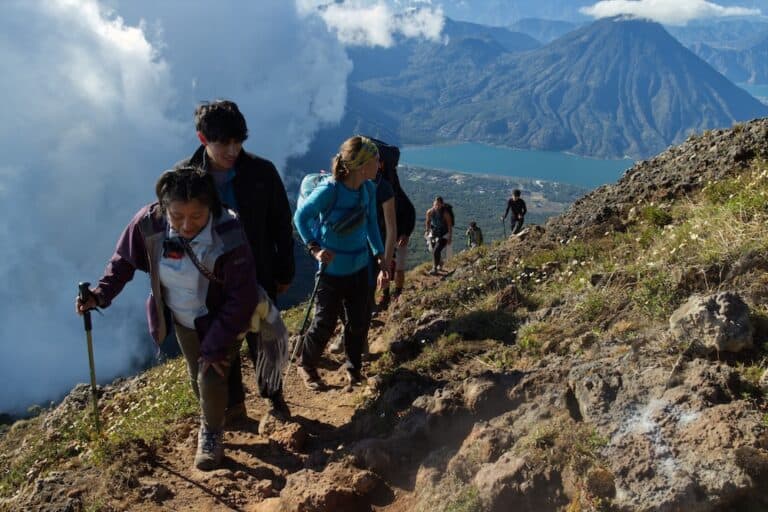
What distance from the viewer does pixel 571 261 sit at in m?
6.71

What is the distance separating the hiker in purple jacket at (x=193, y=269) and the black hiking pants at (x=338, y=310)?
114 centimetres

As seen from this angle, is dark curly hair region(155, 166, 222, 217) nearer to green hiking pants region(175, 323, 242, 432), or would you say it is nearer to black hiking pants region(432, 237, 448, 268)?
green hiking pants region(175, 323, 242, 432)

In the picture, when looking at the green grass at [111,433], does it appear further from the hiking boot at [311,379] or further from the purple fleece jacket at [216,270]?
the purple fleece jacket at [216,270]

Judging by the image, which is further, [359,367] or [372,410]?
[359,367]

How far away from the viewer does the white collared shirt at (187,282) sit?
10.8ft

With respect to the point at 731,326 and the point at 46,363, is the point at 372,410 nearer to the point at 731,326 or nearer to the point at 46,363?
the point at 731,326

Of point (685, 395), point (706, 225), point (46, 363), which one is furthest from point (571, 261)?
point (46, 363)

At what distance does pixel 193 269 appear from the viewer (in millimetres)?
3348

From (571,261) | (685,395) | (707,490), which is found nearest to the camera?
(707,490)

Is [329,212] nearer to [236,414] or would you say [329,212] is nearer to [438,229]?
[236,414]

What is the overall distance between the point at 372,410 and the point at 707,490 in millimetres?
2540

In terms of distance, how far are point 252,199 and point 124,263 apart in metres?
0.95

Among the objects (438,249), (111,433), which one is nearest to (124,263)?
(111,433)

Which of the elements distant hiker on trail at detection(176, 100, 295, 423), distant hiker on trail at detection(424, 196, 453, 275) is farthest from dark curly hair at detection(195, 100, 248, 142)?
distant hiker on trail at detection(424, 196, 453, 275)
